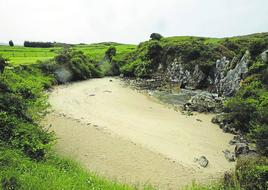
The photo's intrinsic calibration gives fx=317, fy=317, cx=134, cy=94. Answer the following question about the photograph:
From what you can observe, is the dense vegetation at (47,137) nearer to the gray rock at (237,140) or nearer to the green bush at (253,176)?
the green bush at (253,176)

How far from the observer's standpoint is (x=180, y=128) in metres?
28.9

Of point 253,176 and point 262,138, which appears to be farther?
point 262,138

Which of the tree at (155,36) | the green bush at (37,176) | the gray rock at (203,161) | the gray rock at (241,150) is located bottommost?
the gray rock at (203,161)

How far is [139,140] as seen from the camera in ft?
81.8

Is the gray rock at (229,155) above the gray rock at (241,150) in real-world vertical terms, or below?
below

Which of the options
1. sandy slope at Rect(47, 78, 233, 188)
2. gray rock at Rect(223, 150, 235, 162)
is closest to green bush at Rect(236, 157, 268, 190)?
sandy slope at Rect(47, 78, 233, 188)

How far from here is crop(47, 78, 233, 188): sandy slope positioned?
766 inches

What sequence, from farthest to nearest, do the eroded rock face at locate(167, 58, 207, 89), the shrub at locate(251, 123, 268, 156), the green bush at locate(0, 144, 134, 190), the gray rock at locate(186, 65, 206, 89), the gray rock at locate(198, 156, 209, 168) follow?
the eroded rock face at locate(167, 58, 207, 89), the gray rock at locate(186, 65, 206, 89), the gray rock at locate(198, 156, 209, 168), the shrub at locate(251, 123, 268, 156), the green bush at locate(0, 144, 134, 190)

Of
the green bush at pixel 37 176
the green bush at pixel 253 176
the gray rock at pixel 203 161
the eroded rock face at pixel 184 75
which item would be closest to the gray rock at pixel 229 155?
the gray rock at pixel 203 161

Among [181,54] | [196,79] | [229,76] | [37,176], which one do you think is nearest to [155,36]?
[181,54]

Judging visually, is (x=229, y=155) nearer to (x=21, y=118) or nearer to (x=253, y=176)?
(x=253, y=176)

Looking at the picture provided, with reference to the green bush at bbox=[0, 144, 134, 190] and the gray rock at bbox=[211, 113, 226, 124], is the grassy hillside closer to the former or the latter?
the gray rock at bbox=[211, 113, 226, 124]

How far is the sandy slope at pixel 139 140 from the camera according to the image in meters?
19.5

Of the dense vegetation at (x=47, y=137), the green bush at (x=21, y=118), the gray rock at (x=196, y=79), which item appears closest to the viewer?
the dense vegetation at (x=47, y=137)
